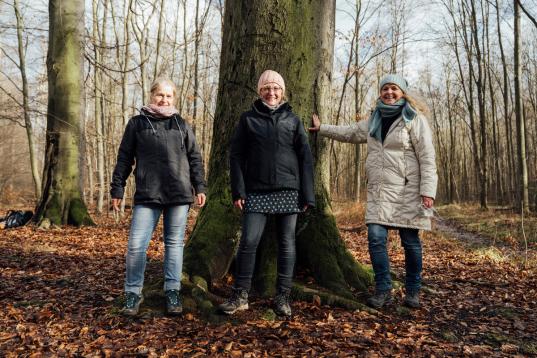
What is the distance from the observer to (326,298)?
346 centimetres

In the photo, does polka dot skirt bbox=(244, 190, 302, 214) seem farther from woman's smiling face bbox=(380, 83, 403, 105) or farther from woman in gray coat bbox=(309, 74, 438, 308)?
woman's smiling face bbox=(380, 83, 403, 105)

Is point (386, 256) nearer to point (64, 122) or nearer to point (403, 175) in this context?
point (403, 175)

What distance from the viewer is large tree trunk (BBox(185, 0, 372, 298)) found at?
372cm

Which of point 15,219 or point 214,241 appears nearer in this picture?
point 214,241

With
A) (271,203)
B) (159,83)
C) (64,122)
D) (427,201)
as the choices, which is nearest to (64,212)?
(64,122)

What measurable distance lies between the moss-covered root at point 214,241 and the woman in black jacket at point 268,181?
1.65ft

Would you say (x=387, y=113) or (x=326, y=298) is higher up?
(x=387, y=113)

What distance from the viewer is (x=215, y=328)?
2.95 meters

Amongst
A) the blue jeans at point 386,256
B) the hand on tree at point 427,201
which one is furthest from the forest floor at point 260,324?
the hand on tree at point 427,201

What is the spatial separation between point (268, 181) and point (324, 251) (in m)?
1.12

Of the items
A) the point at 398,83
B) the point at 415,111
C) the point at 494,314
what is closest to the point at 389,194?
the point at 415,111

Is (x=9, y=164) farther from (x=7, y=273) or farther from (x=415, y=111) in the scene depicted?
(x=415, y=111)

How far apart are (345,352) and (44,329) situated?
7.28 feet

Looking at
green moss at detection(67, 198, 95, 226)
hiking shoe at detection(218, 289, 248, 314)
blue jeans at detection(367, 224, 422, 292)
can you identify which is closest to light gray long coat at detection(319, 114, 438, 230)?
blue jeans at detection(367, 224, 422, 292)
